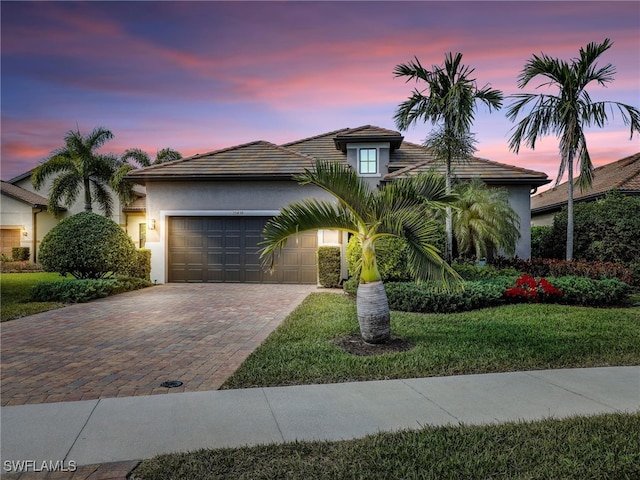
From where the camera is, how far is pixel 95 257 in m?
12.5

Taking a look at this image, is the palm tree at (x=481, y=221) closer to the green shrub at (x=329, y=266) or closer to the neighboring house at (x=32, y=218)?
the green shrub at (x=329, y=266)

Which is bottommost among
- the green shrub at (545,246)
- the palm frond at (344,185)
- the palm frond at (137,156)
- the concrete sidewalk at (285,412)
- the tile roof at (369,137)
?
the concrete sidewalk at (285,412)

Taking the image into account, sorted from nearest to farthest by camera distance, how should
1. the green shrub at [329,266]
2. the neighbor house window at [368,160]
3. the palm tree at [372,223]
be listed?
1. the palm tree at [372,223]
2. the green shrub at [329,266]
3. the neighbor house window at [368,160]

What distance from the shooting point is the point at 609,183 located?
1877 centimetres

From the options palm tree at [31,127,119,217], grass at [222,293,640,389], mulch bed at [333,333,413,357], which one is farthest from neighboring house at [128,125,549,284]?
mulch bed at [333,333,413,357]

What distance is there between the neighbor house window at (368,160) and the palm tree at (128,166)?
10.3 metres

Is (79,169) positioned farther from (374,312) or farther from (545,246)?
(545,246)

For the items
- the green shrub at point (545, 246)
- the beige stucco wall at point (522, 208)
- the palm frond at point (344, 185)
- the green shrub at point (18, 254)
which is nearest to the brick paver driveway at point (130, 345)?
the palm frond at point (344, 185)

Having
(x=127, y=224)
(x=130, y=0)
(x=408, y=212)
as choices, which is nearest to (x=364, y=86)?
(x=130, y=0)

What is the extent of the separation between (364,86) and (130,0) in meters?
6.86

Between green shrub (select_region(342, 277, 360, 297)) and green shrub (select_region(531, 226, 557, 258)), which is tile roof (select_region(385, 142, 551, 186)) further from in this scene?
green shrub (select_region(342, 277, 360, 297))

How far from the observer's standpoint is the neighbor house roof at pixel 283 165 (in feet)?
48.8

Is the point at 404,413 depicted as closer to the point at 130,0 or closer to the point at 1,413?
the point at 1,413

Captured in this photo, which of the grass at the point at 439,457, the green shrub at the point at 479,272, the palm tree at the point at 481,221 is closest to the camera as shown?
the grass at the point at 439,457
